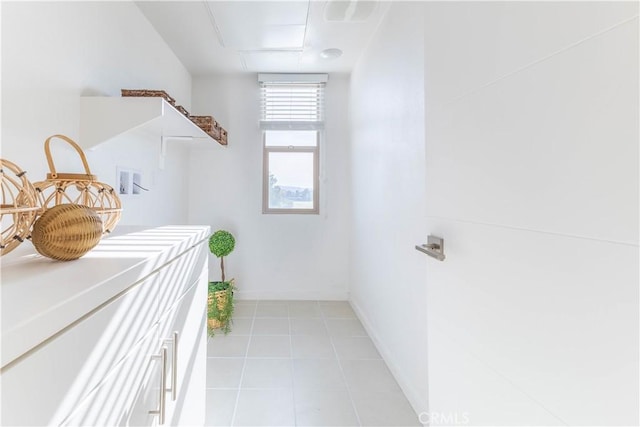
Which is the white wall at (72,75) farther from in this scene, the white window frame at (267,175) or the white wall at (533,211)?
the white wall at (533,211)

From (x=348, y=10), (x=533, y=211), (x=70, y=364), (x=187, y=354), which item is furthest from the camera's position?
(x=348, y=10)

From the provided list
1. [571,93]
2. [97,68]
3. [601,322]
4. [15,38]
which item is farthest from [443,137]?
[97,68]

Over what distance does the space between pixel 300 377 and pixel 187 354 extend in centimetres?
101

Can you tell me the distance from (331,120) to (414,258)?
2060mm

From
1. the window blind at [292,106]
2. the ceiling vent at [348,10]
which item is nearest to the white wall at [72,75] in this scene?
the window blind at [292,106]

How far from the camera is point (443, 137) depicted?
79 cm

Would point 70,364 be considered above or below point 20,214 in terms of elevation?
below

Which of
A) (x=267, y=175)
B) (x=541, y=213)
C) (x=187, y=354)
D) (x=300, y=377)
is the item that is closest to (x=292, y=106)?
(x=267, y=175)

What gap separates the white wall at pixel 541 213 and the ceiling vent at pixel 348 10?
53.1 inches

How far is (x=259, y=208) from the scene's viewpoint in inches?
120

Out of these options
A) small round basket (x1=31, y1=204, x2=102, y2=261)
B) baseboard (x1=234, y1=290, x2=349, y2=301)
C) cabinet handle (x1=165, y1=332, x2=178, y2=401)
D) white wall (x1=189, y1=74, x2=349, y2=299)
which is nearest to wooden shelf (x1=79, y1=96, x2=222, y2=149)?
small round basket (x1=31, y1=204, x2=102, y2=261)

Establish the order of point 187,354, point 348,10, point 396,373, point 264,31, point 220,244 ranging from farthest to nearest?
point 220,244
point 264,31
point 348,10
point 396,373
point 187,354

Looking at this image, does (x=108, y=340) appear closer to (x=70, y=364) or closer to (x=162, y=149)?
(x=70, y=364)

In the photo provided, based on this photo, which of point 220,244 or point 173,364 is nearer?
point 173,364
